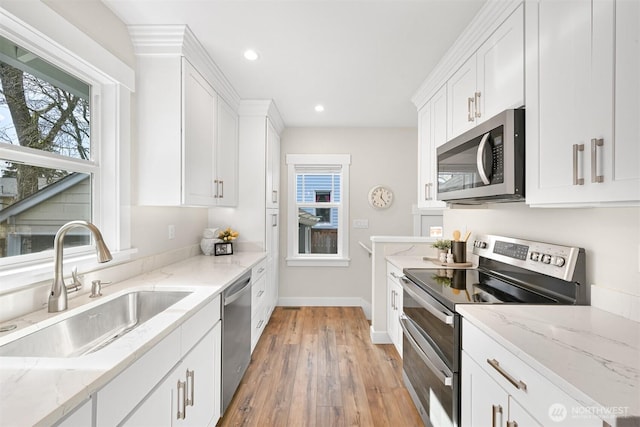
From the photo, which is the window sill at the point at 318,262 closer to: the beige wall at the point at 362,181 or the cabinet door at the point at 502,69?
the beige wall at the point at 362,181

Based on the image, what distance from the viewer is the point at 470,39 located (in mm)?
1853

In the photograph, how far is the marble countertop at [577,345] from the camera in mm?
680

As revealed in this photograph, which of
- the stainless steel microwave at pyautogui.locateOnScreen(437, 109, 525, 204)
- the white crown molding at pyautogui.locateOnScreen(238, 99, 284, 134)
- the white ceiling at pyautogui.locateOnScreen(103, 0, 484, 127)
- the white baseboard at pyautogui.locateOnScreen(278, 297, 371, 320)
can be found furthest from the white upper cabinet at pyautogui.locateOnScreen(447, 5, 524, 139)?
the white baseboard at pyautogui.locateOnScreen(278, 297, 371, 320)

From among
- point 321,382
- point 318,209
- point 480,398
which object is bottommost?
point 321,382

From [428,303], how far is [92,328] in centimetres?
165

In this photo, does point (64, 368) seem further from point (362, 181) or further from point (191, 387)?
point (362, 181)

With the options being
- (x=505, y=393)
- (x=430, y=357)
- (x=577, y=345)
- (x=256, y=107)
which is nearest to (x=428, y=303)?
(x=430, y=357)

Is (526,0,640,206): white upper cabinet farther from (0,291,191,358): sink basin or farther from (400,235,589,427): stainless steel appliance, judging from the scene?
(0,291,191,358): sink basin

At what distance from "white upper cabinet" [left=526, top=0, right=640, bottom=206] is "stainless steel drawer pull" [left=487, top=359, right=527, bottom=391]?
654mm

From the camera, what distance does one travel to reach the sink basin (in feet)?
3.47

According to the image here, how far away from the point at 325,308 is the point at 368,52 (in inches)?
123

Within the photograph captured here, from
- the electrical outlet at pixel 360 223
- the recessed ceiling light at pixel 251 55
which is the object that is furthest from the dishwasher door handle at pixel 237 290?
the electrical outlet at pixel 360 223

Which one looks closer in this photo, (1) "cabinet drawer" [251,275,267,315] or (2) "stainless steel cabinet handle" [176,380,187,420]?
(2) "stainless steel cabinet handle" [176,380,187,420]

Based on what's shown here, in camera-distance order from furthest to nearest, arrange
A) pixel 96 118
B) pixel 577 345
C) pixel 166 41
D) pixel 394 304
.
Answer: pixel 394 304, pixel 166 41, pixel 96 118, pixel 577 345
